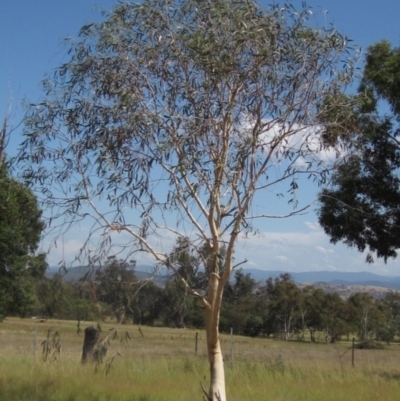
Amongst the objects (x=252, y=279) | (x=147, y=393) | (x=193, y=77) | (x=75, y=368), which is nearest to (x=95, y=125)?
(x=193, y=77)

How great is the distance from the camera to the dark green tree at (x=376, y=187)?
1514 cm

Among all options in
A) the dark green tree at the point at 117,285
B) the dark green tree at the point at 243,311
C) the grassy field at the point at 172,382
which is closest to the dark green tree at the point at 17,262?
the grassy field at the point at 172,382

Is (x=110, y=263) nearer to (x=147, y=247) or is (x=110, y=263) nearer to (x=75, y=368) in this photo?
(x=147, y=247)

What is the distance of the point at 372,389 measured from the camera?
13578 mm

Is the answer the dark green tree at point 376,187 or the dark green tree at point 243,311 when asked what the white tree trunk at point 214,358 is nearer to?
the dark green tree at point 376,187

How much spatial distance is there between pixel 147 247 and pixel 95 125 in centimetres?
205

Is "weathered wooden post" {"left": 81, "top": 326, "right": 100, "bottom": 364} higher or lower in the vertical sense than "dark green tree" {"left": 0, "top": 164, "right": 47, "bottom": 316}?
lower

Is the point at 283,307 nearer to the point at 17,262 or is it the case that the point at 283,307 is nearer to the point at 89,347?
the point at 17,262

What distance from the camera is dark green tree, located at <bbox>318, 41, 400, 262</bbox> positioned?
15141mm

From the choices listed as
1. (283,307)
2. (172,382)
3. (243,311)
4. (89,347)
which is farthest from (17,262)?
(283,307)

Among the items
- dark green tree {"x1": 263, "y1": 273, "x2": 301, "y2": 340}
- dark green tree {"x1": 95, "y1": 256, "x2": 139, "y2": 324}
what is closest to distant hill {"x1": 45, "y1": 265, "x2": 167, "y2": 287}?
dark green tree {"x1": 95, "y1": 256, "x2": 139, "y2": 324}

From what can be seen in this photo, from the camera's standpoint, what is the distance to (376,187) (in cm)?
1527

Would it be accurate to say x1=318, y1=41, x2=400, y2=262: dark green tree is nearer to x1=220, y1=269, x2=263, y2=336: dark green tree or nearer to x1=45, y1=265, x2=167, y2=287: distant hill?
x1=45, y1=265, x2=167, y2=287: distant hill

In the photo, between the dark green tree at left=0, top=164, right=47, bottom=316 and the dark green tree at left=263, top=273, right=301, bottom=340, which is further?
the dark green tree at left=263, top=273, right=301, bottom=340
